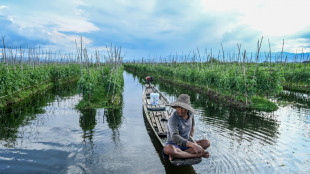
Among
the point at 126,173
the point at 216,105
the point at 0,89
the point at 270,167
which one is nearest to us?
the point at 126,173

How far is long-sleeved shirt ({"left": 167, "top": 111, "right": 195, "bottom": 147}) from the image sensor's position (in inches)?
185

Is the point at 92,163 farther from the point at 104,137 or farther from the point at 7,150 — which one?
the point at 7,150

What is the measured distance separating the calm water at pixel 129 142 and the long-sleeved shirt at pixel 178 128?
130 cm

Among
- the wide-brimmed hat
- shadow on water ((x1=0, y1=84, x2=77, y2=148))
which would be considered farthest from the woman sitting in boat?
shadow on water ((x1=0, y1=84, x2=77, y2=148))

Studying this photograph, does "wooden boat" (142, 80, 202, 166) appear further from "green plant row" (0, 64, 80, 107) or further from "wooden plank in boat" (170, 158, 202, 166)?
"green plant row" (0, 64, 80, 107)

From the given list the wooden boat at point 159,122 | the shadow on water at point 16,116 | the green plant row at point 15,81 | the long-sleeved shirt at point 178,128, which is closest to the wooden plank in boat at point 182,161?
the wooden boat at point 159,122

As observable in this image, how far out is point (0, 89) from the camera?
11.2 m

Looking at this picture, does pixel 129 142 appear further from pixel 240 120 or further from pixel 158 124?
pixel 240 120

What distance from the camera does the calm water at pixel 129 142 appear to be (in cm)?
570

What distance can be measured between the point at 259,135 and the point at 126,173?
18.9 feet

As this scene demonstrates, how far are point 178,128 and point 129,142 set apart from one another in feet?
10.4

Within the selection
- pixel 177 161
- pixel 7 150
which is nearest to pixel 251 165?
pixel 177 161

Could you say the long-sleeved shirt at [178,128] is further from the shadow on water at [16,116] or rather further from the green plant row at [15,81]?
the green plant row at [15,81]

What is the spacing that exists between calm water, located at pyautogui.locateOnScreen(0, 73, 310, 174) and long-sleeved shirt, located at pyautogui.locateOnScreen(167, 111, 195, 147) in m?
1.30
